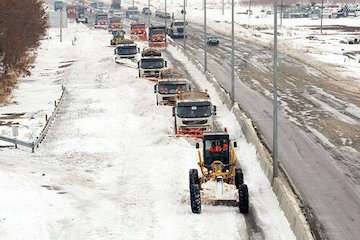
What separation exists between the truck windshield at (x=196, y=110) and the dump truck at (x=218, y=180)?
11013 mm

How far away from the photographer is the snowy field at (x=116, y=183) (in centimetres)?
2059

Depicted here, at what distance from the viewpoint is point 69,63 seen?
266 ft

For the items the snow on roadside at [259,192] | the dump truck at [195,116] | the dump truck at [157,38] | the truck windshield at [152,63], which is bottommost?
the snow on roadside at [259,192]

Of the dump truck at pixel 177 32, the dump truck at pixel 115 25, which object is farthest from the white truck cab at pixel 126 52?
the dump truck at pixel 115 25

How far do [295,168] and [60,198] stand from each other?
404 inches

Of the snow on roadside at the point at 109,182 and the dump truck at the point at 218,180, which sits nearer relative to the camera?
the snow on roadside at the point at 109,182

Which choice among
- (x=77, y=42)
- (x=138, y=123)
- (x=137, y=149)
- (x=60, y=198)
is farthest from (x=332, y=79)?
(x=77, y=42)

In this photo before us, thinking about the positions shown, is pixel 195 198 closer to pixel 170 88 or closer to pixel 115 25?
pixel 170 88

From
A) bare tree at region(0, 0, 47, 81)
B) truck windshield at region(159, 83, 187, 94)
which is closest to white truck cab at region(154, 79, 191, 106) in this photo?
truck windshield at region(159, 83, 187, 94)

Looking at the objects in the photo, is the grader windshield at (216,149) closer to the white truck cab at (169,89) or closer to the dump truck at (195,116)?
the dump truck at (195,116)

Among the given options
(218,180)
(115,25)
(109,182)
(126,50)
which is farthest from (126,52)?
(218,180)

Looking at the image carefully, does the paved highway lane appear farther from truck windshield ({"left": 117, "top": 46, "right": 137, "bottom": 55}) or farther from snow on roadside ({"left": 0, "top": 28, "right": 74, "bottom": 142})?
snow on roadside ({"left": 0, "top": 28, "right": 74, "bottom": 142})

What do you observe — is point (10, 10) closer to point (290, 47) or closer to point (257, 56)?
point (257, 56)

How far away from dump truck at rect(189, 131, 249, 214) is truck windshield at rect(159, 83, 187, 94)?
1968cm
